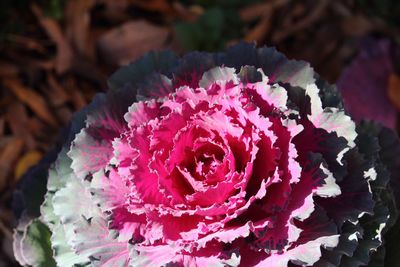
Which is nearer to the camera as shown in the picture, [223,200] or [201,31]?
[223,200]

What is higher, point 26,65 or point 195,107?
point 26,65

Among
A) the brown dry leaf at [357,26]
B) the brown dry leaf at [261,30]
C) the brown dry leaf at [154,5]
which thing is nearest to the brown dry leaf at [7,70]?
the brown dry leaf at [154,5]

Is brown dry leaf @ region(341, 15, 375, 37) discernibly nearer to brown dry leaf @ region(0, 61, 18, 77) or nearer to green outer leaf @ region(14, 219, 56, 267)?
brown dry leaf @ region(0, 61, 18, 77)

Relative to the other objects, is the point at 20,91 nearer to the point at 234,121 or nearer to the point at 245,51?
the point at 245,51

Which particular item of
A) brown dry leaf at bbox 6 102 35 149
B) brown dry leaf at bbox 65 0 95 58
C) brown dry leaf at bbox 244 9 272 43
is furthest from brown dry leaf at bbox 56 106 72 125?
brown dry leaf at bbox 244 9 272 43

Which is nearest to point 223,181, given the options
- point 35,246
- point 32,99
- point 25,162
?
point 35,246

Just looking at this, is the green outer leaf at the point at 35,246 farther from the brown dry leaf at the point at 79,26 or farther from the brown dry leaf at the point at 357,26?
the brown dry leaf at the point at 357,26

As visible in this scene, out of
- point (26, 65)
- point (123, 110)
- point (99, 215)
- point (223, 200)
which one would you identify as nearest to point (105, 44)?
point (26, 65)
